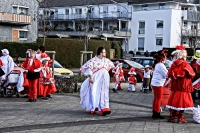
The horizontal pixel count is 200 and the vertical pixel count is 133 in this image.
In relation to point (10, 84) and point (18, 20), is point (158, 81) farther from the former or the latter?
point (18, 20)

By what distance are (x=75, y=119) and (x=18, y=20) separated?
35751 millimetres

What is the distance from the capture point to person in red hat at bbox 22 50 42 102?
13758 millimetres

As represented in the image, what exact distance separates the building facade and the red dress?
115 feet

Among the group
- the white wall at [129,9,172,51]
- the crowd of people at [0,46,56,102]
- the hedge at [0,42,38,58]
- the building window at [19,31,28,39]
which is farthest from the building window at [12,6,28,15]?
the crowd of people at [0,46,56,102]

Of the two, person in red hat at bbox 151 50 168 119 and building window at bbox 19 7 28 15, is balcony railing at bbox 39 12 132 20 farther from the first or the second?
person in red hat at bbox 151 50 168 119

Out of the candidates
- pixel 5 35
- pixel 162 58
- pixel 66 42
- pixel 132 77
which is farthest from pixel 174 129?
pixel 5 35

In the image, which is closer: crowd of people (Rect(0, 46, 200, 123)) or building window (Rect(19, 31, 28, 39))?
crowd of people (Rect(0, 46, 200, 123))

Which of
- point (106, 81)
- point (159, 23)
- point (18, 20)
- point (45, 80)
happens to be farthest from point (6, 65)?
point (159, 23)

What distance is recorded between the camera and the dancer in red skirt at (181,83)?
34.0 ft

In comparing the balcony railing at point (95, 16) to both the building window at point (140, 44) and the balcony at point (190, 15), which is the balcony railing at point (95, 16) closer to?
the building window at point (140, 44)

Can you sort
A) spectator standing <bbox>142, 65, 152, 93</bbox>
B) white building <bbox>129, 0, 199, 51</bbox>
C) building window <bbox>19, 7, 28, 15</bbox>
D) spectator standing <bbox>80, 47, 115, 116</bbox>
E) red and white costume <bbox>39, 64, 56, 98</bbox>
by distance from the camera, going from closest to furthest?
spectator standing <bbox>80, 47, 115, 116</bbox> < red and white costume <bbox>39, 64, 56, 98</bbox> < spectator standing <bbox>142, 65, 152, 93</bbox> < building window <bbox>19, 7, 28, 15</bbox> < white building <bbox>129, 0, 199, 51</bbox>

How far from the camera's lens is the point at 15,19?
145 ft

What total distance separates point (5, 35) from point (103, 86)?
3508cm

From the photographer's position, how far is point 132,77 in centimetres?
2009
